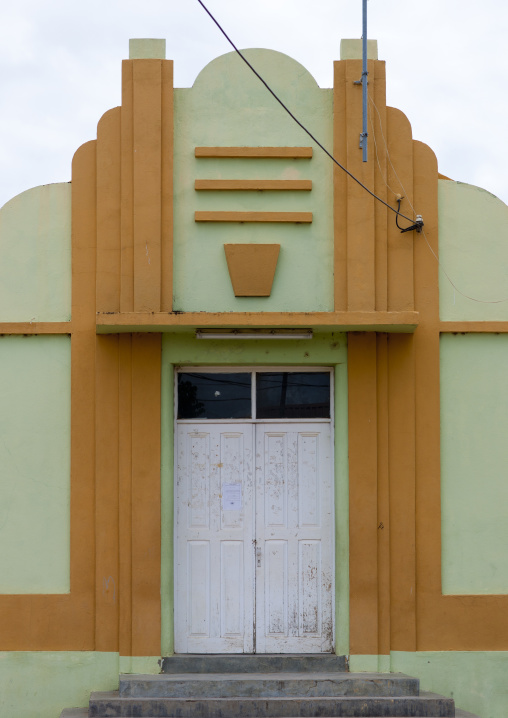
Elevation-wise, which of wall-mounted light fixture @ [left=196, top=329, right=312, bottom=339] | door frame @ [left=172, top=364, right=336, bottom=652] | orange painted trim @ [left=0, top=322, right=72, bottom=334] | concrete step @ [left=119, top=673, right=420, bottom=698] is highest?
orange painted trim @ [left=0, top=322, right=72, bottom=334]

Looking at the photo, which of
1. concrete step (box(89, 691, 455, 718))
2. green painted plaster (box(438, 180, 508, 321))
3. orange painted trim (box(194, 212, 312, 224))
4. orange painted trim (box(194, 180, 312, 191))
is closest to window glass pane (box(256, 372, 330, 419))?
green painted plaster (box(438, 180, 508, 321))

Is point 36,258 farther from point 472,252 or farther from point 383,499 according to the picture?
point 472,252

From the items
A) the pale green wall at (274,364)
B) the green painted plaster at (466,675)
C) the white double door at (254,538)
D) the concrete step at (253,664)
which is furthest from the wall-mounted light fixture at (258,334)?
the green painted plaster at (466,675)

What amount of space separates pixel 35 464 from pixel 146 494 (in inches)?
42.2

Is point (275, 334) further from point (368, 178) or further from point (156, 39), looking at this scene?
point (156, 39)

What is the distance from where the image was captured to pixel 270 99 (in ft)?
25.5

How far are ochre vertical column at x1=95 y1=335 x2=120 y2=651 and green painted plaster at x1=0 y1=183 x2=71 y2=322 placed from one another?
593 mm

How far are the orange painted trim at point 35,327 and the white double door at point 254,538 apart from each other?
1.42m

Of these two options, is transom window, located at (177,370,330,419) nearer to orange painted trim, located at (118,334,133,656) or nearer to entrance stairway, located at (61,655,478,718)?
orange painted trim, located at (118,334,133,656)

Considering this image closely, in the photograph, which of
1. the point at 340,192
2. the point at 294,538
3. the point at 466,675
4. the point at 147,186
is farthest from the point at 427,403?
the point at 147,186

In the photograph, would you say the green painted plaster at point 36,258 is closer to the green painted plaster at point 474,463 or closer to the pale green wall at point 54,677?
the pale green wall at point 54,677

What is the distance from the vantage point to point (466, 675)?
747 centimetres

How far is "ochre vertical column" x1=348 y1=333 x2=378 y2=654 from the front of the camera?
744 cm

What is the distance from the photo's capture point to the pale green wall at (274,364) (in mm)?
7516
